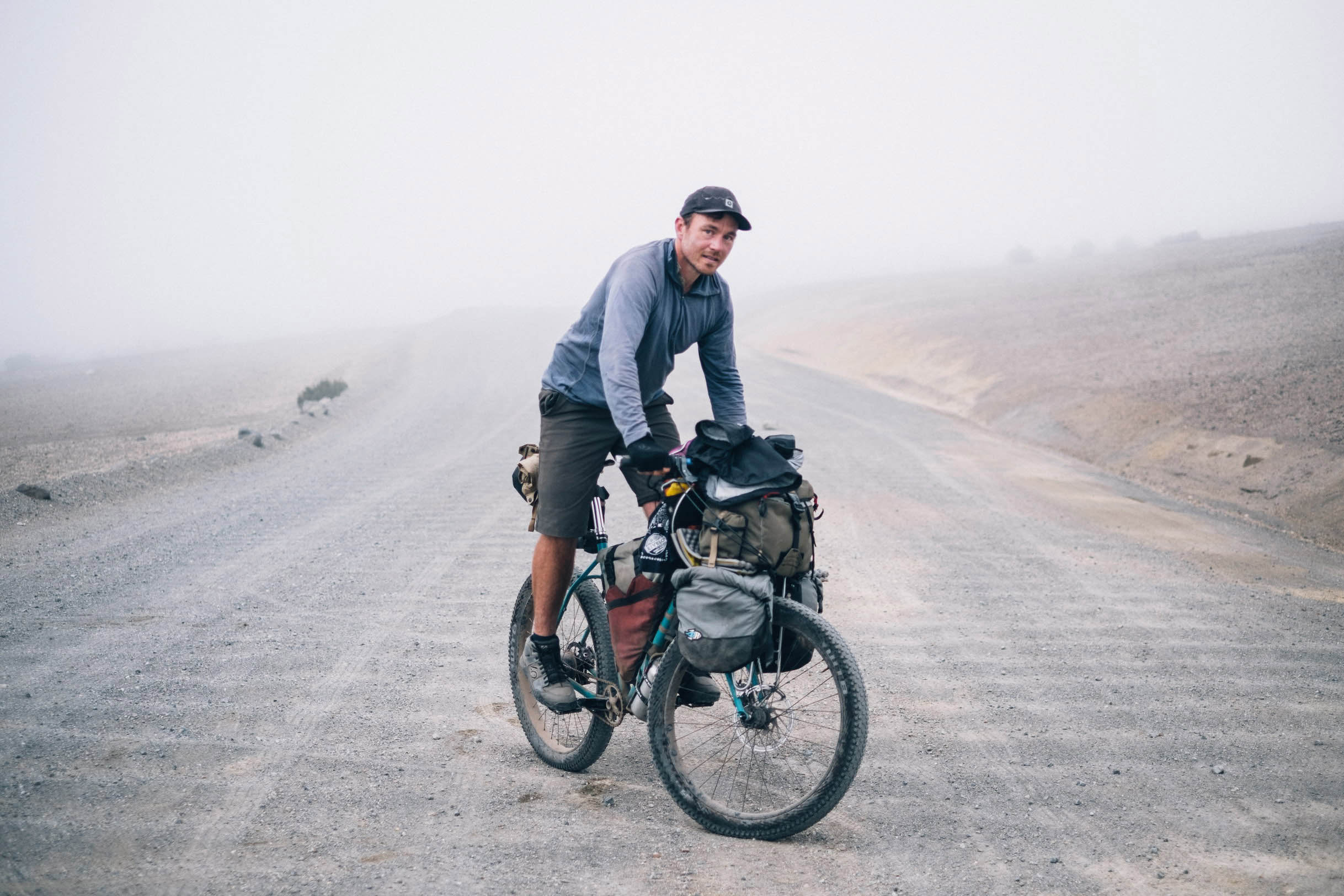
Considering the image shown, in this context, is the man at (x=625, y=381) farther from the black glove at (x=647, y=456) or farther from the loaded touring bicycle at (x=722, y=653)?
the loaded touring bicycle at (x=722, y=653)

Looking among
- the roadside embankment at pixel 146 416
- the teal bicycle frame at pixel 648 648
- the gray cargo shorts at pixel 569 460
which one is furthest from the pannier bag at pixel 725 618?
the roadside embankment at pixel 146 416

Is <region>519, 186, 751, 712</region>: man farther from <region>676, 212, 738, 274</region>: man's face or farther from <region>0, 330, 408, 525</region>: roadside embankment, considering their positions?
<region>0, 330, 408, 525</region>: roadside embankment

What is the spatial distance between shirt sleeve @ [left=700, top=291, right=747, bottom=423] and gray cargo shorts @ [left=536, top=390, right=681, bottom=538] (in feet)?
1.20

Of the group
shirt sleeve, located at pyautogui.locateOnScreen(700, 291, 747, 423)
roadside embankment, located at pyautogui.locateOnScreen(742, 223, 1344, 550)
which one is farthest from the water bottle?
roadside embankment, located at pyautogui.locateOnScreen(742, 223, 1344, 550)

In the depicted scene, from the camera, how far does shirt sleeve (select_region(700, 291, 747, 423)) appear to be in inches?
151

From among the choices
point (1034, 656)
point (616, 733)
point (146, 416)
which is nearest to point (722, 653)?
point (616, 733)

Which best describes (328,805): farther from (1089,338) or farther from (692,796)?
(1089,338)

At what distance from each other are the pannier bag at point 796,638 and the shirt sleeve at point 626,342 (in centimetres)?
76

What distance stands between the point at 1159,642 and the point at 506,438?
10428mm

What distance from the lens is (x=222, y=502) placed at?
388 inches

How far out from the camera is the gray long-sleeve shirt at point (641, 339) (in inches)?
131

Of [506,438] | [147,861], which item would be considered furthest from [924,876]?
[506,438]

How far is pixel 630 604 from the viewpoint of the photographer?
A: 3555 millimetres

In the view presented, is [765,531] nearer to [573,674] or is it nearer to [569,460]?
[569,460]
